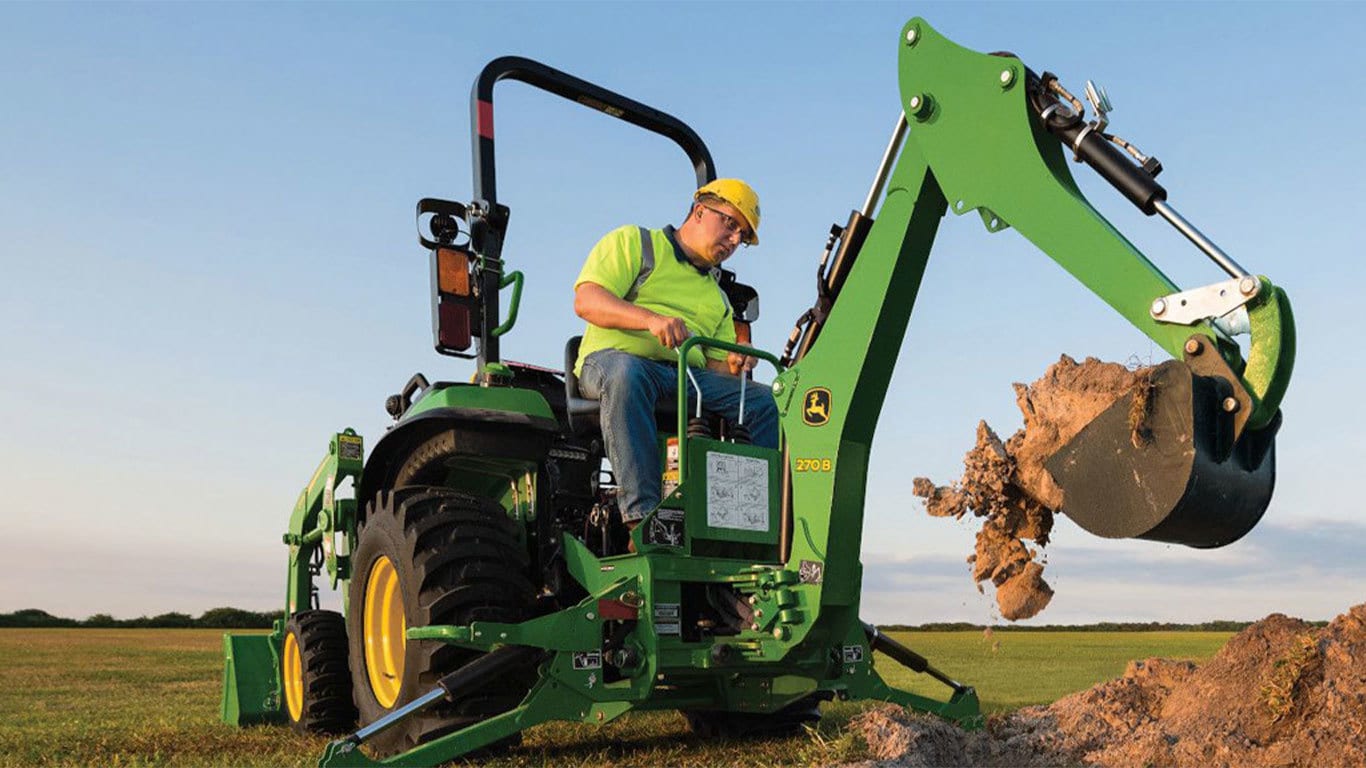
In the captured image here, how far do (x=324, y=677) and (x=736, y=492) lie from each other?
310 centimetres

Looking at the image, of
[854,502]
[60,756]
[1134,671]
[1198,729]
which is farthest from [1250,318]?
[60,756]

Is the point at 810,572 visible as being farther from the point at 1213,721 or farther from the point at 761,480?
the point at 1213,721

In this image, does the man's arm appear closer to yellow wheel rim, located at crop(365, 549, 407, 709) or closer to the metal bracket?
yellow wheel rim, located at crop(365, 549, 407, 709)

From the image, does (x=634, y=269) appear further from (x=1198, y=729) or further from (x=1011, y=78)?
(x=1198, y=729)

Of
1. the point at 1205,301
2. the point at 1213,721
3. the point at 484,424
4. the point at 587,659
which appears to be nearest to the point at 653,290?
the point at 484,424

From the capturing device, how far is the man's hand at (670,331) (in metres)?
4.90

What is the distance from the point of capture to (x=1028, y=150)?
4188mm

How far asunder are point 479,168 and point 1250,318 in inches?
157

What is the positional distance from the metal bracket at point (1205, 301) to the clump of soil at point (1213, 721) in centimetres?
187

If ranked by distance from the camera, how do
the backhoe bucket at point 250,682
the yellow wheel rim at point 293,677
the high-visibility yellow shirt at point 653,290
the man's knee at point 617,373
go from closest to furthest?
the man's knee at point 617,373, the high-visibility yellow shirt at point 653,290, the yellow wheel rim at point 293,677, the backhoe bucket at point 250,682

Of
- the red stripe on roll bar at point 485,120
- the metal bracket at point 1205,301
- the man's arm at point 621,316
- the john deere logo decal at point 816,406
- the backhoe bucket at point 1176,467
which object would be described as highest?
the red stripe on roll bar at point 485,120

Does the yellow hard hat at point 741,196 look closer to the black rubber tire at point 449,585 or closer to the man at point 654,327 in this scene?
the man at point 654,327

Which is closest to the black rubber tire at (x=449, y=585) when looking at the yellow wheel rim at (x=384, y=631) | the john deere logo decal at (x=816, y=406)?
the yellow wheel rim at (x=384, y=631)

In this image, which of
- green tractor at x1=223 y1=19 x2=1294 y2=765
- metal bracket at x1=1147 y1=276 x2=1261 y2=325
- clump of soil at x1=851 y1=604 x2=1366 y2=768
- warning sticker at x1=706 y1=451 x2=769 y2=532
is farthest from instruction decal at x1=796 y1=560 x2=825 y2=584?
metal bracket at x1=1147 y1=276 x2=1261 y2=325
